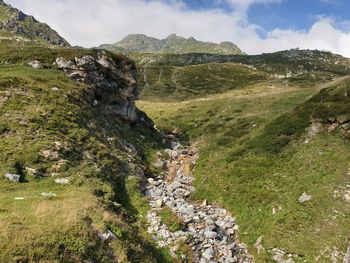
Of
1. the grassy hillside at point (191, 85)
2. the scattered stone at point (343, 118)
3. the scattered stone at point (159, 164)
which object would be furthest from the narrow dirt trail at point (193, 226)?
the grassy hillside at point (191, 85)

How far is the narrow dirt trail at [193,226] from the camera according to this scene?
27062mm

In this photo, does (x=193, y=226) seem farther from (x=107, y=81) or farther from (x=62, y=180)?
(x=107, y=81)

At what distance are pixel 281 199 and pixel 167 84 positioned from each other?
153947 mm

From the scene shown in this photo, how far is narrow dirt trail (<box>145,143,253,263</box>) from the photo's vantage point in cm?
2706

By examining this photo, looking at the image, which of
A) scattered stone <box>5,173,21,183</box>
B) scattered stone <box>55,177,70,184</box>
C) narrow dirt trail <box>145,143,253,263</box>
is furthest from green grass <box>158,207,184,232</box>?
scattered stone <box>5,173,21,183</box>

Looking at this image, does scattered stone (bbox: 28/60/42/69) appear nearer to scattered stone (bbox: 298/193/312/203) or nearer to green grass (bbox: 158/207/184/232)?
green grass (bbox: 158/207/184/232)

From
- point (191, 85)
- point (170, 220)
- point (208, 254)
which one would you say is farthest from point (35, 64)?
point (191, 85)

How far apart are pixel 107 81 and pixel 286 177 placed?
108 feet

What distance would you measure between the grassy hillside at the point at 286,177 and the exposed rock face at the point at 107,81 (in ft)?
41.6

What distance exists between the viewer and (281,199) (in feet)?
108

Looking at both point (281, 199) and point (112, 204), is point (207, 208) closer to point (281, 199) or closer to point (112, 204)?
point (281, 199)

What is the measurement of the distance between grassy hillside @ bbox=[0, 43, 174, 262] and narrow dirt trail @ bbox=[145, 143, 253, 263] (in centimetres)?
157

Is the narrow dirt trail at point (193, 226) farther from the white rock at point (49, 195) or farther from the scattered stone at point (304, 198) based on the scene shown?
the white rock at point (49, 195)

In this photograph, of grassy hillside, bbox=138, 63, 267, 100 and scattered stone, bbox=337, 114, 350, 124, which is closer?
scattered stone, bbox=337, 114, 350, 124
